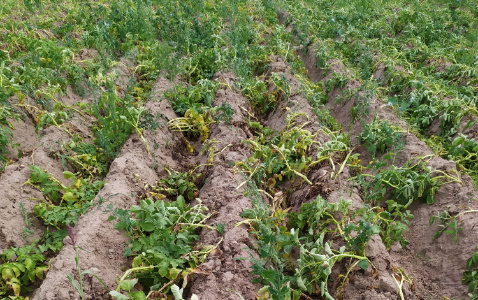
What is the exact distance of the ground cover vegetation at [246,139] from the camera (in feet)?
8.58

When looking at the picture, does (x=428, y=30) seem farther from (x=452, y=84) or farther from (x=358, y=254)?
(x=358, y=254)

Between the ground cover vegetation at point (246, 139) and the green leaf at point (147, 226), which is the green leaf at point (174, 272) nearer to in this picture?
the ground cover vegetation at point (246, 139)

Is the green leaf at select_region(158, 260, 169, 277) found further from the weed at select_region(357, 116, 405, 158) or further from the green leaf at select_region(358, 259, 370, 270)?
the weed at select_region(357, 116, 405, 158)

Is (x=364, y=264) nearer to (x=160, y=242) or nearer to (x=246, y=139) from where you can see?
(x=160, y=242)

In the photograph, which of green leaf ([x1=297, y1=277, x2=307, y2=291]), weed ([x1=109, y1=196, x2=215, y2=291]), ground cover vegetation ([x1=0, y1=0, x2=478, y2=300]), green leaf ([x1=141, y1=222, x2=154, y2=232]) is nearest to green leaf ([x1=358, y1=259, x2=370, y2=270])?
ground cover vegetation ([x1=0, y1=0, x2=478, y2=300])

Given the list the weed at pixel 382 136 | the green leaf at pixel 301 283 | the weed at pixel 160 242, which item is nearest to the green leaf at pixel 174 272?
the weed at pixel 160 242

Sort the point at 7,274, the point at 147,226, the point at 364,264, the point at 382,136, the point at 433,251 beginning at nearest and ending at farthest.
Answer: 1. the point at 364,264
2. the point at 7,274
3. the point at 147,226
4. the point at 433,251
5. the point at 382,136

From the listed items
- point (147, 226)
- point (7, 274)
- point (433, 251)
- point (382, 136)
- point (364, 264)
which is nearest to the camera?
point (364, 264)

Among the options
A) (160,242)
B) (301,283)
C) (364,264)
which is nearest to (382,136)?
(364,264)

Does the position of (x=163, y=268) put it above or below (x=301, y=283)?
below

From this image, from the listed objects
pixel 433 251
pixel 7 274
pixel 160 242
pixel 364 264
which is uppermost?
pixel 364 264

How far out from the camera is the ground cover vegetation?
2615 millimetres

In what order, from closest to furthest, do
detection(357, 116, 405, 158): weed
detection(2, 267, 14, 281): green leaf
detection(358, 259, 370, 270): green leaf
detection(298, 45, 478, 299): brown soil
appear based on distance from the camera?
detection(358, 259, 370, 270): green leaf → detection(2, 267, 14, 281): green leaf → detection(298, 45, 478, 299): brown soil → detection(357, 116, 405, 158): weed

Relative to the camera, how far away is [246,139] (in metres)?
4.05
